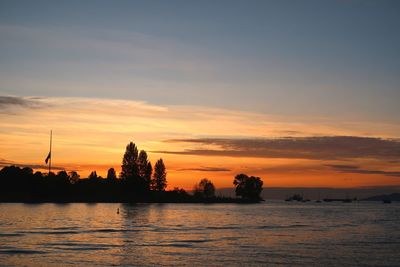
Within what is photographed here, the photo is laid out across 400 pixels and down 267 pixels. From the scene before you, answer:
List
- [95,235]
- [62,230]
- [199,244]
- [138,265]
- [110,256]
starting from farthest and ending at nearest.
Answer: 1. [62,230]
2. [95,235]
3. [199,244]
4. [110,256]
5. [138,265]

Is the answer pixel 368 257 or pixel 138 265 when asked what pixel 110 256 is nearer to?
pixel 138 265

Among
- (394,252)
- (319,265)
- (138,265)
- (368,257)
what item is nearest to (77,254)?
(138,265)

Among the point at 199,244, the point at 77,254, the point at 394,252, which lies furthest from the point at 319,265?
the point at 77,254

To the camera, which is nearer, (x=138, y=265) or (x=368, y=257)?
(x=138, y=265)

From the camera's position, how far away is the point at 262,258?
146 ft

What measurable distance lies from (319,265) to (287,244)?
1522cm

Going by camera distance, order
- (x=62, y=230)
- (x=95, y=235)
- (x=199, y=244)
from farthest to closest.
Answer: (x=62, y=230), (x=95, y=235), (x=199, y=244)

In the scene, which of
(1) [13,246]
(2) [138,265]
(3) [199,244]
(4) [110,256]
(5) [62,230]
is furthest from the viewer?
(5) [62,230]

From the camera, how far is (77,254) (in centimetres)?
4512

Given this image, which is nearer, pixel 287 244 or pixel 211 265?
pixel 211 265

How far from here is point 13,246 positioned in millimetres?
49562

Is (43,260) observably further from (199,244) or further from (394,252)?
(394,252)

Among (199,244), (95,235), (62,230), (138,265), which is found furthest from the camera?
(62,230)

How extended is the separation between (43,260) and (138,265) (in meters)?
8.31
